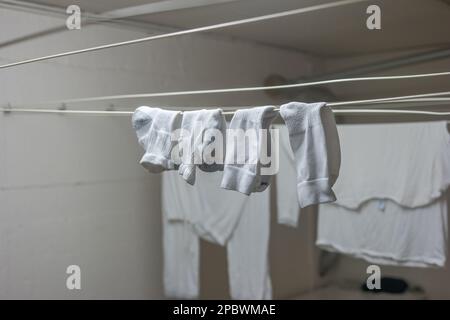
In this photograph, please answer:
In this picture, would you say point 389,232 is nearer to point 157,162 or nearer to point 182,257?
point 182,257

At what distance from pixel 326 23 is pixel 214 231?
117cm

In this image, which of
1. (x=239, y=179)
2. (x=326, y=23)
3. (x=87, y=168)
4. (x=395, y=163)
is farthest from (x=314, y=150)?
(x=326, y=23)

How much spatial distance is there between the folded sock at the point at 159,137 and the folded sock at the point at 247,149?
18cm

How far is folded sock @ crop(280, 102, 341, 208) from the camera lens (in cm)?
104

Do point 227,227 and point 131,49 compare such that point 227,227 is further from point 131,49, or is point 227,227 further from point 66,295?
point 131,49

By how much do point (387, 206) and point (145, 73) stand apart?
1.28 m

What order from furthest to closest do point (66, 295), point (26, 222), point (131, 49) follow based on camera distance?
point (131, 49)
point (66, 295)
point (26, 222)

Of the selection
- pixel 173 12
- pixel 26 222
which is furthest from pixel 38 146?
pixel 173 12

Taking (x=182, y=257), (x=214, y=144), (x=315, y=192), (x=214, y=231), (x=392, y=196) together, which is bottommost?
(x=182, y=257)

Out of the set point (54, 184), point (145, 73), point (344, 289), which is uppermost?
point (145, 73)

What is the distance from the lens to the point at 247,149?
1.13 metres

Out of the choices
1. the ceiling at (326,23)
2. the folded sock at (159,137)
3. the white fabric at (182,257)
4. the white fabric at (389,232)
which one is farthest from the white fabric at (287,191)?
the folded sock at (159,137)

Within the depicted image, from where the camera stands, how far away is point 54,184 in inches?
79.8

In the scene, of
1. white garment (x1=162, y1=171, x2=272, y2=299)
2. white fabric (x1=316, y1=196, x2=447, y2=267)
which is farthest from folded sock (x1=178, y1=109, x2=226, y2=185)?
white fabric (x1=316, y1=196, x2=447, y2=267)
